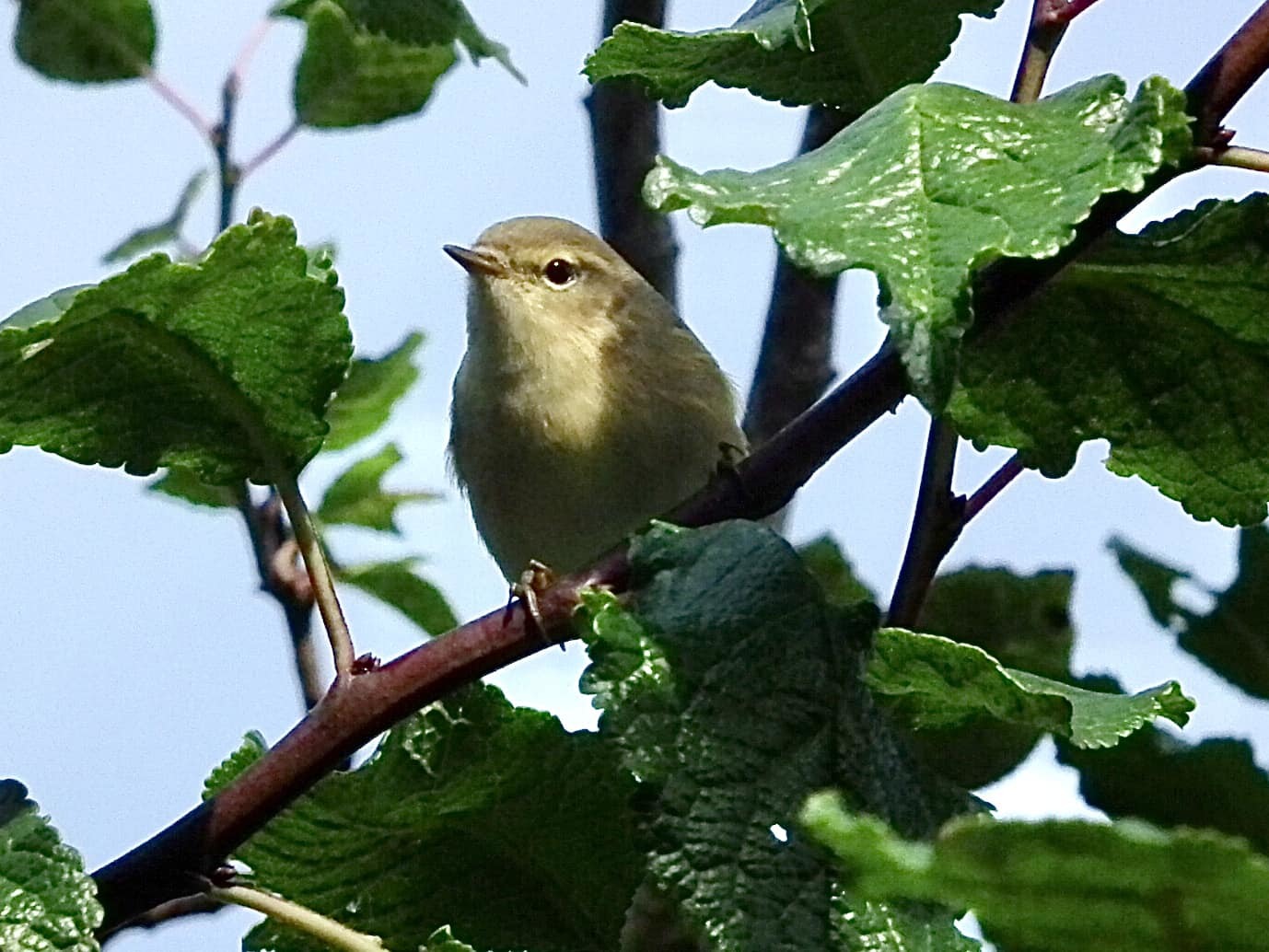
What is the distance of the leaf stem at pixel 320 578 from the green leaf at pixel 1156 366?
0.34 m

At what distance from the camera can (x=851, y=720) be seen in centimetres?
81

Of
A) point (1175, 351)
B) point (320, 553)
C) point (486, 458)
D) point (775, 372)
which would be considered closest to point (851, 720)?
point (1175, 351)

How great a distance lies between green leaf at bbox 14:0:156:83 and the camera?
90.3 inches

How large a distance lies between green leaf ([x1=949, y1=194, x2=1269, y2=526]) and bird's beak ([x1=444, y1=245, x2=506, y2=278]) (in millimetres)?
1875

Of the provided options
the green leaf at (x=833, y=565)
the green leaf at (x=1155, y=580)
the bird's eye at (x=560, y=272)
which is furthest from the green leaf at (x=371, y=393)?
the green leaf at (x=1155, y=580)

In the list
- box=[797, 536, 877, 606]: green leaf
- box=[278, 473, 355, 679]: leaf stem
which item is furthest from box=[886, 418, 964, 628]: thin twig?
box=[797, 536, 877, 606]: green leaf

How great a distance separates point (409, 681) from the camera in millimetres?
868

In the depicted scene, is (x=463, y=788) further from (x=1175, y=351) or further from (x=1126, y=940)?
(x=1126, y=940)

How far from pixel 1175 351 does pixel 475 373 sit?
1.74 m

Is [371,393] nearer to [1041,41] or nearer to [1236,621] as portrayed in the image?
[1236,621]

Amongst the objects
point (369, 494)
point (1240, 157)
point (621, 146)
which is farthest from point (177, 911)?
point (621, 146)

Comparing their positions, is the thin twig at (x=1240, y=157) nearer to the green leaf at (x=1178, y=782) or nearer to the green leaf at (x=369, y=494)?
the green leaf at (x=1178, y=782)

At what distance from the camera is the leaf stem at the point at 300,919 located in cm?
93

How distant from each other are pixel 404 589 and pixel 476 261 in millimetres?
616
